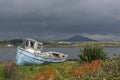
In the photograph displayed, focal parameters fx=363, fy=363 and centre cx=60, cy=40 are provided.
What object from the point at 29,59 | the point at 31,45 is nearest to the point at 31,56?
the point at 29,59

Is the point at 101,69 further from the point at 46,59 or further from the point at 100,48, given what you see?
the point at 46,59

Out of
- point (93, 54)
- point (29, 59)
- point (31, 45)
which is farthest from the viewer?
point (31, 45)

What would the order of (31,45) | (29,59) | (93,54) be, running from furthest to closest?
(31,45) < (29,59) < (93,54)

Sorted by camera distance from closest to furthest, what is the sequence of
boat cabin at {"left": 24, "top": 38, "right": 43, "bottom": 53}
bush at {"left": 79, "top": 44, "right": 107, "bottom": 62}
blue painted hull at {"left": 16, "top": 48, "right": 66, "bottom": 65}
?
1. bush at {"left": 79, "top": 44, "right": 107, "bottom": 62}
2. blue painted hull at {"left": 16, "top": 48, "right": 66, "bottom": 65}
3. boat cabin at {"left": 24, "top": 38, "right": 43, "bottom": 53}

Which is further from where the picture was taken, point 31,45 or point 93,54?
point 31,45

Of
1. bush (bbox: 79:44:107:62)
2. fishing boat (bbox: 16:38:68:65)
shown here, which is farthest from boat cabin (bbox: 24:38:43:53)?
bush (bbox: 79:44:107:62)

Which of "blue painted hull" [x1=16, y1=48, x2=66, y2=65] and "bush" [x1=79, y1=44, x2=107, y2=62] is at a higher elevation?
"bush" [x1=79, y1=44, x2=107, y2=62]

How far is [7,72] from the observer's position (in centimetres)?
2123

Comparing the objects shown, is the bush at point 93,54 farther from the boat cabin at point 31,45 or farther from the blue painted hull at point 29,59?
the boat cabin at point 31,45

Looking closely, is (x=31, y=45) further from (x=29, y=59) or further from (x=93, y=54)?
(x=93, y=54)

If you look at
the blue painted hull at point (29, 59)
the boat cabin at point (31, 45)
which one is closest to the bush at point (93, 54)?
the blue painted hull at point (29, 59)

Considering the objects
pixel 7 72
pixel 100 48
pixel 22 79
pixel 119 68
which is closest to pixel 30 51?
pixel 100 48

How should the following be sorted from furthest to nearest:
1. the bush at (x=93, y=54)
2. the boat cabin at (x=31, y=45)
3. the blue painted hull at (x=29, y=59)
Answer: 1. the boat cabin at (x=31, y=45)
2. the blue painted hull at (x=29, y=59)
3. the bush at (x=93, y=54)

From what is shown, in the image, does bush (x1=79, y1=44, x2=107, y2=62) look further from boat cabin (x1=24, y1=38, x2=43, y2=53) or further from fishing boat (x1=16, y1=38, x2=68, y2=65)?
boat cabin (x1=24, y1=38, x2=43, y2=53)
